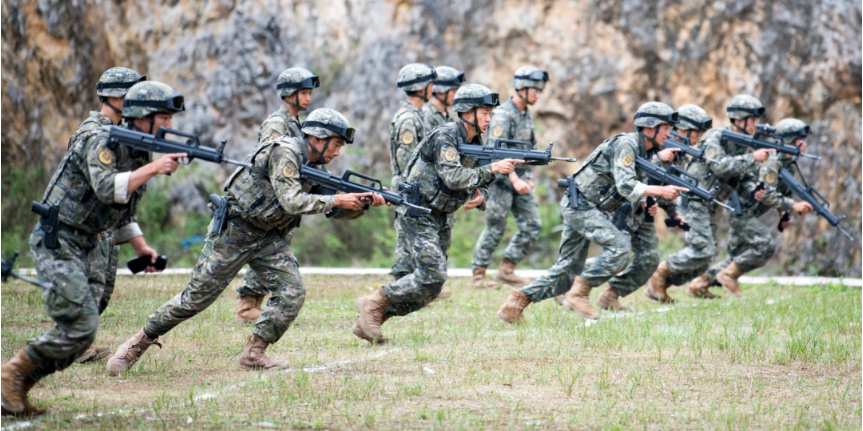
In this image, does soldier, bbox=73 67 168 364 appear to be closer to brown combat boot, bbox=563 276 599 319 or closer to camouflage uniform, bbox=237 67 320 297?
camouflage uniform, bbox=237 67 320 297

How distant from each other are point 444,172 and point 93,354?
9.69 ft

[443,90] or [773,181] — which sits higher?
[443,90]

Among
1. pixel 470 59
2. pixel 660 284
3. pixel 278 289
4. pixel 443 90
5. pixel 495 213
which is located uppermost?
pixel 470 59

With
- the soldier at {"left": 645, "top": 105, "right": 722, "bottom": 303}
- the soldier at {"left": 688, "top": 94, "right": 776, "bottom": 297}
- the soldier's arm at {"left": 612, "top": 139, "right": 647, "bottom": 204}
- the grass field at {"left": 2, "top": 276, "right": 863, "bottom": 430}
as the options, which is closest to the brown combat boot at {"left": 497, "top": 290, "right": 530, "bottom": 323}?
the grass field at {"left": 2, "top": 276, "right": 863, "bottom": 430}

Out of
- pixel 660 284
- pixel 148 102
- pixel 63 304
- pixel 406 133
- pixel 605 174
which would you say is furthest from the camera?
A: pixel 660 284

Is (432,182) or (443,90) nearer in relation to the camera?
(432,182)

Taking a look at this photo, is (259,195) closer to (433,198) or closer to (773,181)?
(433,198)

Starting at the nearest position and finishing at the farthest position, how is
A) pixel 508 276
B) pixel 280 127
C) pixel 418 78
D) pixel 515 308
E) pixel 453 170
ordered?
1. pixel 453 170
2. pixel 280 127
3. pixel 515 308
4. pixel 418 78
5. pixel 508 276

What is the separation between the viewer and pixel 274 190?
20.0ft

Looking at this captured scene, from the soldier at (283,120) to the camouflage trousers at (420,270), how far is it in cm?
118

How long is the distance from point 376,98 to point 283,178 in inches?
426

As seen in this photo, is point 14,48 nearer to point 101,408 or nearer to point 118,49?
point 118,49

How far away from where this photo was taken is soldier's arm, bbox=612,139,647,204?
27.0 feet

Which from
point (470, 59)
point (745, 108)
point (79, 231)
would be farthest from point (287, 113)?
point (470, 59)
